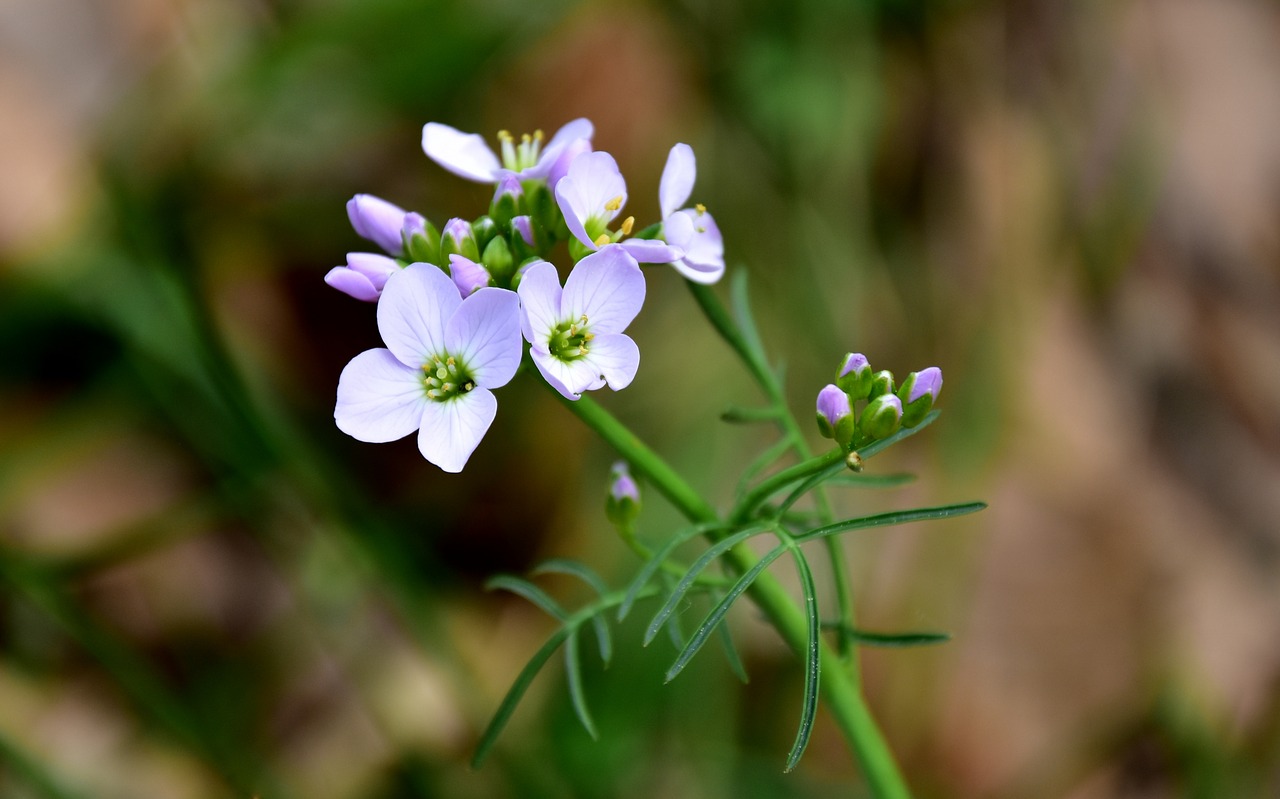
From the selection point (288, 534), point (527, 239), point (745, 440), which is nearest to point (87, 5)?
point (288, 534)

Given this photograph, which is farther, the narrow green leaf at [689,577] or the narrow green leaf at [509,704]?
the narrow green leaf at [509,704]

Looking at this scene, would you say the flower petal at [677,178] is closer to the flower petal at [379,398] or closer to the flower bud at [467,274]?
the flower bud at [467,274]

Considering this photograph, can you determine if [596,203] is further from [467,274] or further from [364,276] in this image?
[364,276]

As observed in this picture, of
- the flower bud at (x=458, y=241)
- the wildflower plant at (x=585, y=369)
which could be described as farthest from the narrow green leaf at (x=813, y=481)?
the flower bud at (x=458, y=241)

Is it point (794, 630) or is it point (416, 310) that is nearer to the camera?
point (416, 310)

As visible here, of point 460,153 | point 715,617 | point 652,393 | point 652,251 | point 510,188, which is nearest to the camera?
point 715,617

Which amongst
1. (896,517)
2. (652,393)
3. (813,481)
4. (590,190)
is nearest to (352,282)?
(590,190)

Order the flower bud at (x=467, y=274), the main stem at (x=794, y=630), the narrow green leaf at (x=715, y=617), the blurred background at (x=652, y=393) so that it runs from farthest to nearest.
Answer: the blurred background at (x=652, y=393) < the main stem at (x=794, y=630) < the flower bud at (x=467, y=274) < the narrow green leaf at (x=715, y=617)

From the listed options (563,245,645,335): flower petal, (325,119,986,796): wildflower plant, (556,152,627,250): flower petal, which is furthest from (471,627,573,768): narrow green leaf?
(556,152,627,250): flower petal
